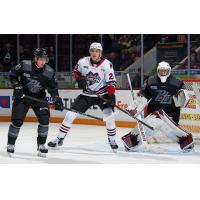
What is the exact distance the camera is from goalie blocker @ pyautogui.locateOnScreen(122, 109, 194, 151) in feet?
19.0

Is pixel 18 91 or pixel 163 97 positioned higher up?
pixel 18 91

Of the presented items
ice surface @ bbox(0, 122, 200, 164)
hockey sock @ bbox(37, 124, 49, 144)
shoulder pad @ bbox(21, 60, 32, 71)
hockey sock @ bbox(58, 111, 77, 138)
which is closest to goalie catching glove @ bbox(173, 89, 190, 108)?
ice surface @ bbox(0, 122, 200, 164)

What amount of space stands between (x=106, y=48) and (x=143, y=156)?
5.45 metres

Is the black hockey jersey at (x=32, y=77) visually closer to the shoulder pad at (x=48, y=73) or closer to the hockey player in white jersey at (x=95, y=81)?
the shoulder pad at (x=48, y=73)

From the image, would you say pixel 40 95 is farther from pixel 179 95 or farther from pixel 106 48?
pixel 106 48

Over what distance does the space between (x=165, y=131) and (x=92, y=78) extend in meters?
0.90

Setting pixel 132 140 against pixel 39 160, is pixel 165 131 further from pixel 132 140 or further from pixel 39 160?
pixel 39 160

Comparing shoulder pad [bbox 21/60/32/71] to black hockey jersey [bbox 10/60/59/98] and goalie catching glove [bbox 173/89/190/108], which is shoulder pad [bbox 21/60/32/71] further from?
goalie catching glove [bbox 173/89/190/108]

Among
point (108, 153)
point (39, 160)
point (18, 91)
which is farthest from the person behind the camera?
point (108, 153)

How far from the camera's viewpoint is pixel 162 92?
5.73m

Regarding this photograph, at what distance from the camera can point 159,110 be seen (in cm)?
582

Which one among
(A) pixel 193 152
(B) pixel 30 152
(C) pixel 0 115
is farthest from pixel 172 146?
(C) pixel 0 115

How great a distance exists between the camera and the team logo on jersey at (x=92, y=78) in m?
5.77

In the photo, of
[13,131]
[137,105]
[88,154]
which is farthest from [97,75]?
[13,131]
